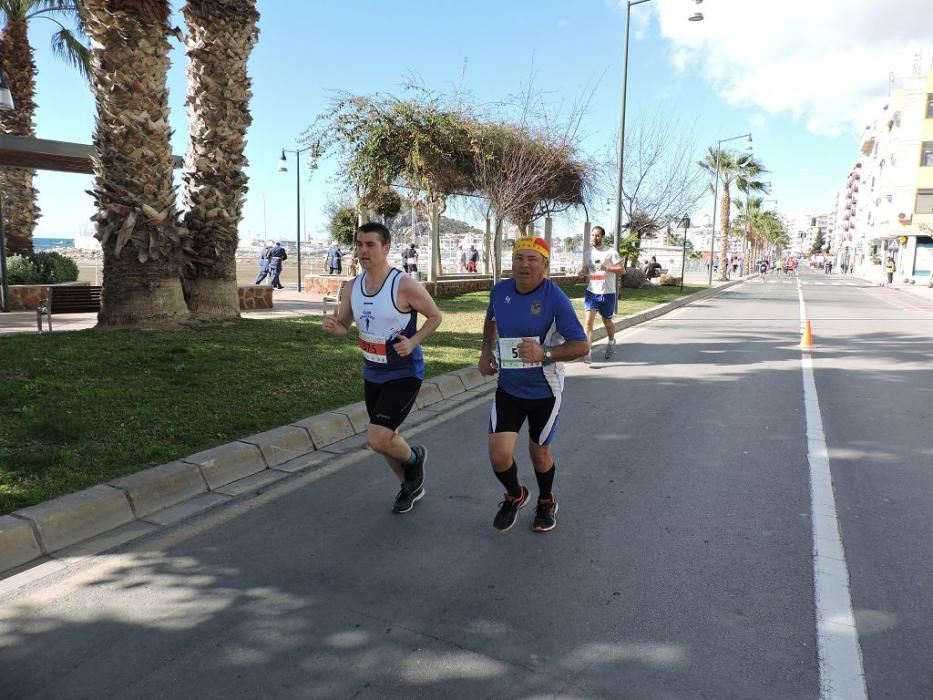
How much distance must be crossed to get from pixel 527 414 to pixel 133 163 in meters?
7.76

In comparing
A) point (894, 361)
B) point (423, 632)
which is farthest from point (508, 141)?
point (423, 632)

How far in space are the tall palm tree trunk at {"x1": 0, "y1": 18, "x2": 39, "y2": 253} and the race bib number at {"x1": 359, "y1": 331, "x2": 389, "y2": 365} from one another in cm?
1680

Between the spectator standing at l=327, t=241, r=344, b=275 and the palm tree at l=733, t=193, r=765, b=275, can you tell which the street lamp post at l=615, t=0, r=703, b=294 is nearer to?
the spectator standing at l=327, t=241, r=344, b=275

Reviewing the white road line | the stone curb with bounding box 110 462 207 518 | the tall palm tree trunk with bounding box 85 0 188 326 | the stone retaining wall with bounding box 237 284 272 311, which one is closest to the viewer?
the white road line

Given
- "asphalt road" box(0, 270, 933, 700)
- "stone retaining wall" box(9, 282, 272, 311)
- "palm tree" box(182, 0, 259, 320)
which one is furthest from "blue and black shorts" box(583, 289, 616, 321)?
"stone retaining wall" box(9, 282, 272, 311)

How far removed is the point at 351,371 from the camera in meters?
7.99

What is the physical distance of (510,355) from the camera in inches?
151

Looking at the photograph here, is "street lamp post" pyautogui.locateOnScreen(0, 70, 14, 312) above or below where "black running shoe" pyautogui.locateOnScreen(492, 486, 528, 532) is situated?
above

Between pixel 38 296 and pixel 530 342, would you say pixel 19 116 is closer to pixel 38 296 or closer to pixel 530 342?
pixel 38 296

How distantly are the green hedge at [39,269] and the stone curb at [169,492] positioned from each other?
13.0m

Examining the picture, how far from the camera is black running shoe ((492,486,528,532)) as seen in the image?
4.09 metres

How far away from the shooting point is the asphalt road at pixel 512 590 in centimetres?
267

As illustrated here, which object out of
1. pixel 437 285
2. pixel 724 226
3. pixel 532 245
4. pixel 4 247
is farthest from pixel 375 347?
pixel 724 226

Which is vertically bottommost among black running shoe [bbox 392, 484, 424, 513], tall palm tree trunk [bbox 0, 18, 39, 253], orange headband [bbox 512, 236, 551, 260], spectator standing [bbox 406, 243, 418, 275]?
black running shoe [bbox 392, 484, 424, 513]
